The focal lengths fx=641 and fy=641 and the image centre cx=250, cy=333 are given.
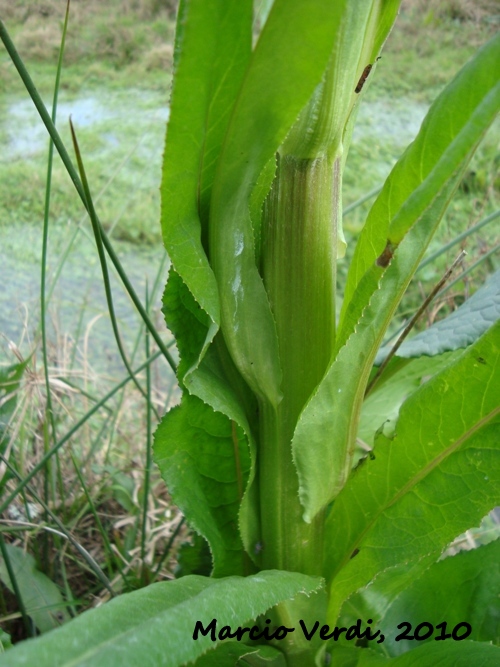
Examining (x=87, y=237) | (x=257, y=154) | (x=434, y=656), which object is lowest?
(x=434, y=656)

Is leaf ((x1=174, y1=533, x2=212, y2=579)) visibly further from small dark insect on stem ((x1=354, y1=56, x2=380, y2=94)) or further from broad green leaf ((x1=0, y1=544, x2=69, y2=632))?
small dark insect on stem ((x1=354, y1=56, x2=380, y2=94))

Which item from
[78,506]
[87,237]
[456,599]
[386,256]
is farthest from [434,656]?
[87,237]

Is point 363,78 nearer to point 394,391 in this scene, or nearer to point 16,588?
point 394,391

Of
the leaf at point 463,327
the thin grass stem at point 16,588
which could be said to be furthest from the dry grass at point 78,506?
the leaf at point 463,327

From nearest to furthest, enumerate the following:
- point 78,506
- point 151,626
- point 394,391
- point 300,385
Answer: point 151,626
point 300,385
point 394,391
point 78,506

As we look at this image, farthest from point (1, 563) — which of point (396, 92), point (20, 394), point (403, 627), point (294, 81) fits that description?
point (396, 92)

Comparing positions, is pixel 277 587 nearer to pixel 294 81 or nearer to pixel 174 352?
pixel 294 81

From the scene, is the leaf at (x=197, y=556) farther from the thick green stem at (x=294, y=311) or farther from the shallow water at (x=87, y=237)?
the shallow water at (x=87, y=237)
